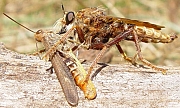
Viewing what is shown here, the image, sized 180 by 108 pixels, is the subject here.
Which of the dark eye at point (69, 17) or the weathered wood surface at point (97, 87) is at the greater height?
the dark eye at point (69, 17)

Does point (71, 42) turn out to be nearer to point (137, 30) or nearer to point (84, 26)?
point (84, 26)

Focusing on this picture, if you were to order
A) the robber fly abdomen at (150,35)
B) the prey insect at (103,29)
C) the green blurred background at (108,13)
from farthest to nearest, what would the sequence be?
the green blurred background at (108,13)
the robber fly abdomen at (150,35)
the prey insect at (103,29)

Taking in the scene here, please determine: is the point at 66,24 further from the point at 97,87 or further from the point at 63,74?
the point at 97,87

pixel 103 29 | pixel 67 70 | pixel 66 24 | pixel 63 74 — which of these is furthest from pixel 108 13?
pixel 63 74

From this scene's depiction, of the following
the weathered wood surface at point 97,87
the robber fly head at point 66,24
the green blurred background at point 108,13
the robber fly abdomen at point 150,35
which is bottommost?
the weathered wood surface at point 97,87

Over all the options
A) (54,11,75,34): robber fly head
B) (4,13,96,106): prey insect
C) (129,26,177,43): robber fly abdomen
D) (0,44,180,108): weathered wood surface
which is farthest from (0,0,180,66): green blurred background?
(0,44,180,108): weathered wood surface

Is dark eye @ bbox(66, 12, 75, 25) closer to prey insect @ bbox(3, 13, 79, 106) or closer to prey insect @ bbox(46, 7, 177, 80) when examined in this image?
prey insect @ bbox(46, 7, 177, 80)

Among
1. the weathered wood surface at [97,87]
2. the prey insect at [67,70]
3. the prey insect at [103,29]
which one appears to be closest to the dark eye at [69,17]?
the prey insect at [103,29]

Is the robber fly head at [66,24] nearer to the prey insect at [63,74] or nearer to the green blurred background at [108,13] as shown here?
the prey insect at [63,74]
